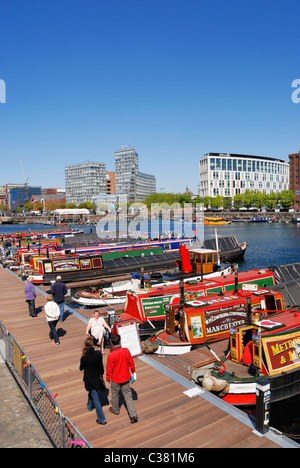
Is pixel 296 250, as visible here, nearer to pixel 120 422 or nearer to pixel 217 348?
pixel 217 348

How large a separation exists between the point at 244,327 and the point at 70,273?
26031 millimetres

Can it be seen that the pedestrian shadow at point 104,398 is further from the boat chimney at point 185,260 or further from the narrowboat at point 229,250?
the narrowboat at point 229,250

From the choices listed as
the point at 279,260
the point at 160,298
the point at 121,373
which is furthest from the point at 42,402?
the point at 279,260

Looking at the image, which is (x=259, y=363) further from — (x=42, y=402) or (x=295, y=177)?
(x=295, y=177)

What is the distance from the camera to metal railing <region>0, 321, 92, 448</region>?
781 cm

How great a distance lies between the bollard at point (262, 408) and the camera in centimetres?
874

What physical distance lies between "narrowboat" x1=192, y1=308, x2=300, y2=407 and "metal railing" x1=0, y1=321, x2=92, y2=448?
5.17m

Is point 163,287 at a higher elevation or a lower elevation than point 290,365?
higher

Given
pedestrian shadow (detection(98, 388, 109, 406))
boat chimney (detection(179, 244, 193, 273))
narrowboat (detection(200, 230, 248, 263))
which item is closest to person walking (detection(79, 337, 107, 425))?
pedestrian shadow (detection(98, 388, 109, 406))

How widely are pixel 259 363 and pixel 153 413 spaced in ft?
16.6

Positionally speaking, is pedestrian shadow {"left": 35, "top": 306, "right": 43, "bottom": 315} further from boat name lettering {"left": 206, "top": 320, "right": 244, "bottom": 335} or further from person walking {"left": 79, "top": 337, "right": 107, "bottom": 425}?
person walking {"left": 79, "top": 337, "right": 107, "bottom": 425}

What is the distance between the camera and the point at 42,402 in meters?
9.86

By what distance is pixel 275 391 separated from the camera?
13023 millimetres
